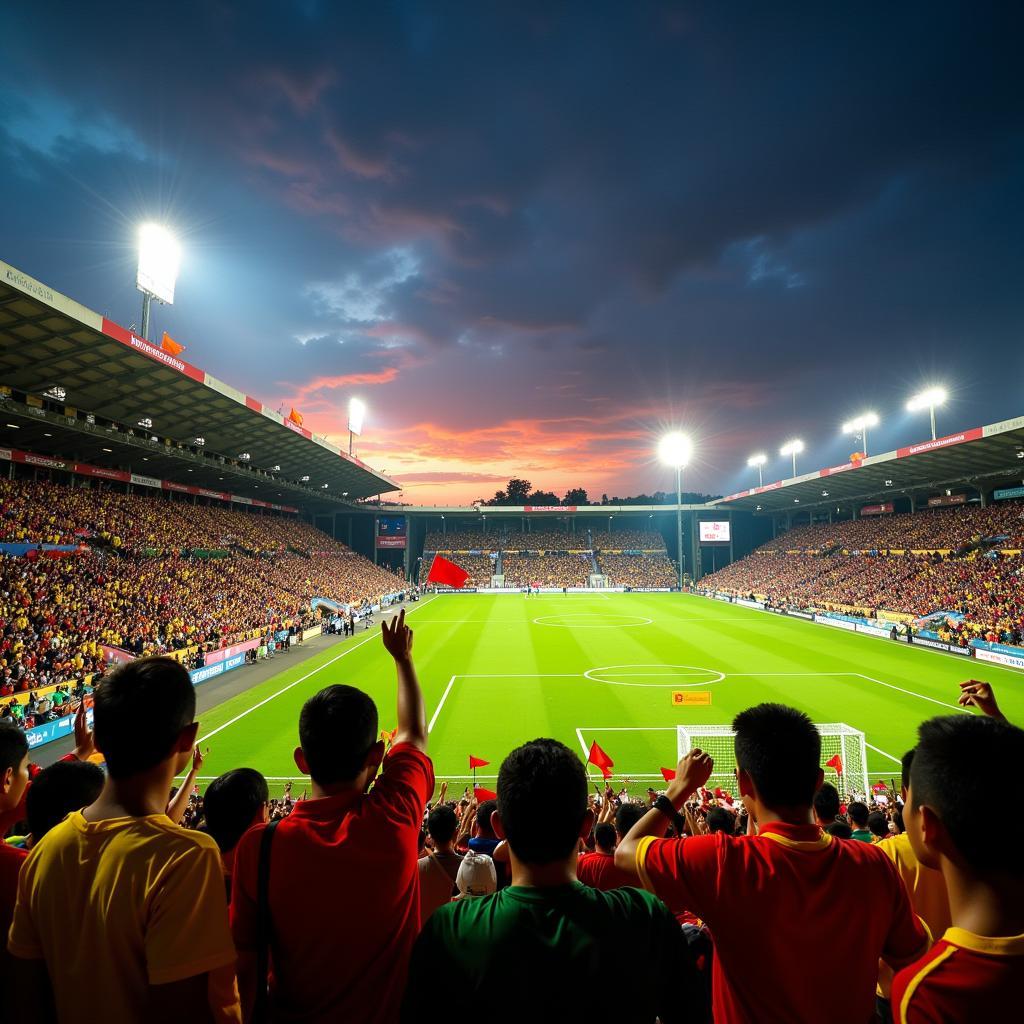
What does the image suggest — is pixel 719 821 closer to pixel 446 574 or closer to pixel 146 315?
pixel 446 574

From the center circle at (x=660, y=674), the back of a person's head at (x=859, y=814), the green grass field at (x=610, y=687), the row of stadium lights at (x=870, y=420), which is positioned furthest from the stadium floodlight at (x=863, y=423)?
the back of a person's head at (x=859, y=814)

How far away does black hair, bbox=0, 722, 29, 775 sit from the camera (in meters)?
2.95

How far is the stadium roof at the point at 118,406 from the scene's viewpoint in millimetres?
20375

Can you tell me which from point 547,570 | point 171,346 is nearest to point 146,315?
point 171,346

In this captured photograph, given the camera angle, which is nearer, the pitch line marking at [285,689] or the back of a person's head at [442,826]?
the back of a person's head at [442,826]

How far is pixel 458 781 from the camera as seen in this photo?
15008 mm

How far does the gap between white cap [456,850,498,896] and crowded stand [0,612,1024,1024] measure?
3.13ft

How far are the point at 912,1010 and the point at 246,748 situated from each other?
19.1 m

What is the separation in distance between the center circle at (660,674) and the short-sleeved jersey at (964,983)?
78.2ft

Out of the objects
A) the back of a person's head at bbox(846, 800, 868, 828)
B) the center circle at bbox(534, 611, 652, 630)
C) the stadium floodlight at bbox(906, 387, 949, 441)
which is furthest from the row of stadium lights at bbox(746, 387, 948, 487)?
the back of a person's head at bbox(846, 800, 868, 828)

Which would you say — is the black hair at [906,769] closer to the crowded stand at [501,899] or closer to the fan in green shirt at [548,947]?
the crowded stand at [501,899]

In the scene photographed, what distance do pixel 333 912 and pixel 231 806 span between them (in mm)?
1648

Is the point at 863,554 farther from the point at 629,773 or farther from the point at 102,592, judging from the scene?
the point at 102,592

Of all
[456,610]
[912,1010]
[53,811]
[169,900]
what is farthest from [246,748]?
[456,610]
